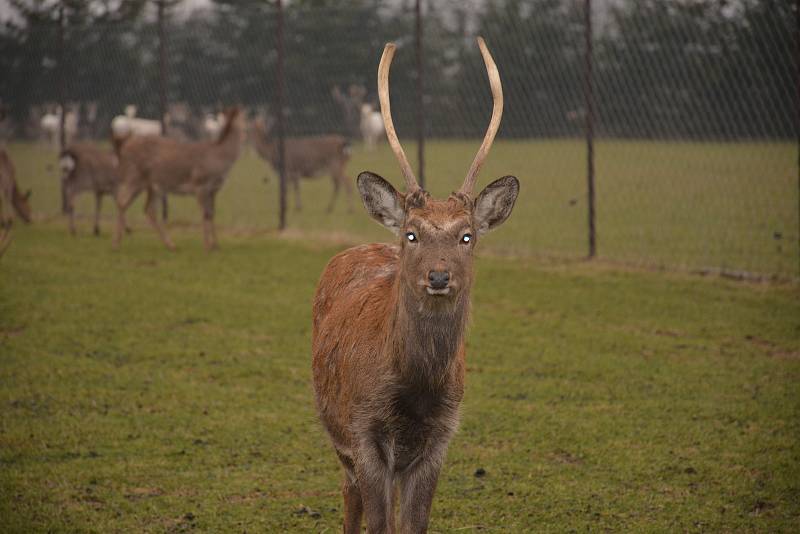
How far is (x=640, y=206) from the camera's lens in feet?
52.5

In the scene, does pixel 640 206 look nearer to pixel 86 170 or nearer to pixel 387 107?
pixel 86 170

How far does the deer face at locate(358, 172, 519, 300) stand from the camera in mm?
3658

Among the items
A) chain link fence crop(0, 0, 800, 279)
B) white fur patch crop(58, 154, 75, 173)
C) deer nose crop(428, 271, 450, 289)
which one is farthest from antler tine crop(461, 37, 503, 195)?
white fur patch crop(58, 154, 75, 173)

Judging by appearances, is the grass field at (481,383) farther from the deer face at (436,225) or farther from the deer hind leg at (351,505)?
the deer face at (436,225)

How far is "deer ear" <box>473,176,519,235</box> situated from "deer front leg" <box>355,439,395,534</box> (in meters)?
1.02

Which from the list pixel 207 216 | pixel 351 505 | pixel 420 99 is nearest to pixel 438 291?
pixel 351 505

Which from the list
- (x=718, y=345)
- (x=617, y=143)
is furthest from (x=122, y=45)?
(x=718, y=345)

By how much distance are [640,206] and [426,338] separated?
1294 centimetres

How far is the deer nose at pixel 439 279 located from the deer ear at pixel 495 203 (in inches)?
20.4

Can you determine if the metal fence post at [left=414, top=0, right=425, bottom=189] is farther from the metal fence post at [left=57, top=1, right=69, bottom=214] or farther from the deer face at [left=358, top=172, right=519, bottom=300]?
the deer face at [left=358, top=172, right=519, bottom=300]

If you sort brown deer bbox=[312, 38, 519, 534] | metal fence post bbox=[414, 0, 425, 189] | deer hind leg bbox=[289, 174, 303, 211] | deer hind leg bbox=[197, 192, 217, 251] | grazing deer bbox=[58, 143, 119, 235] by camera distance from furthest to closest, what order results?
deer hind leg bbox=[289, 174, 303, 211], grazing deer bbox=[58, 143, 119, 235], deer hind leg bbox=[197, 192, 217, 251], metal fence post bbox=[414, 0, 425, 189], brown deer bbox=[312, 38, 519, 534]

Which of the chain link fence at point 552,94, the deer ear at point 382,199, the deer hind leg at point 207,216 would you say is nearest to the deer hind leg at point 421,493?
the deer ear at point 382,199

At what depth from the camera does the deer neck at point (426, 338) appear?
375cm

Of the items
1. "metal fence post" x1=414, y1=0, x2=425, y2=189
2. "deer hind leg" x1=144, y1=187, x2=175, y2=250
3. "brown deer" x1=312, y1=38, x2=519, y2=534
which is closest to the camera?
"brown deer" x1=312, y1=38, x2=519, y2=534
